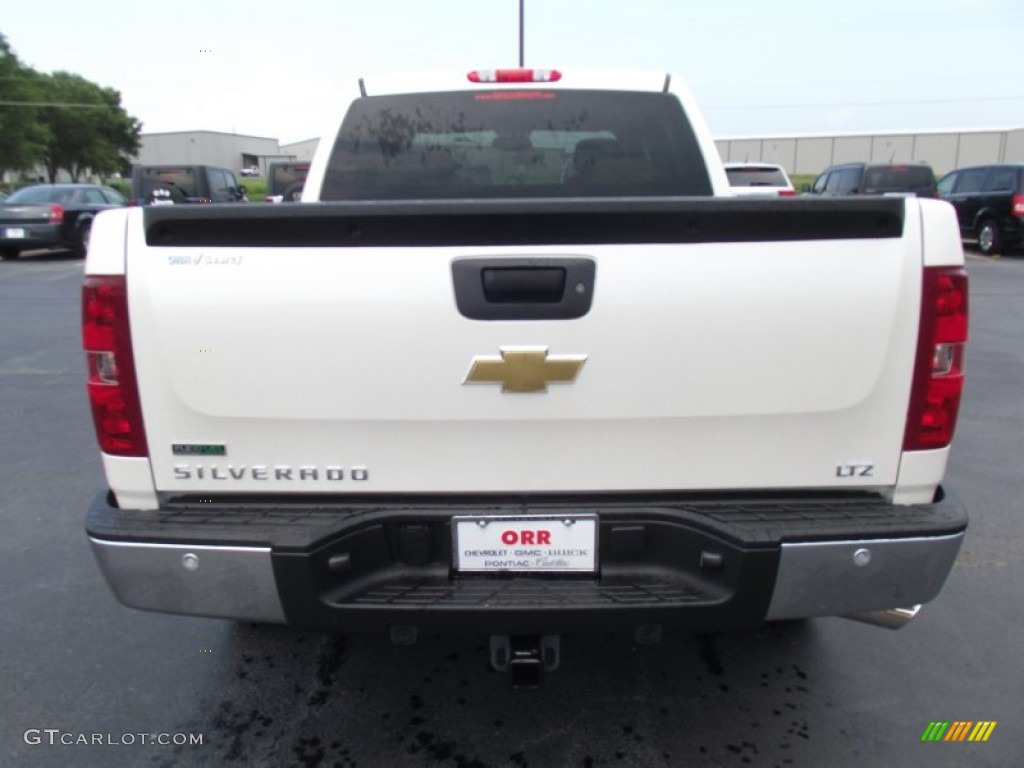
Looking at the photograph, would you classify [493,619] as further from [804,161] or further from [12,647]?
[804,161]

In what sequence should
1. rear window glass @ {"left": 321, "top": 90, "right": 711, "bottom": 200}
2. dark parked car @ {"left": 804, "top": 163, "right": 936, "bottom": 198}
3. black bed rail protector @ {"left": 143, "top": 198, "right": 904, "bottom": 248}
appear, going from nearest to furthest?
black bed rail protector @ {"left": 143, "top": 198, "right": 904, "bottom": 248} < rear window glass @ {"left": 321, "top": 90, "right": 711, "bottom": 200} < dark parked car @ {"left": 804, "top": 163, "right": 936, "bottom": 198}

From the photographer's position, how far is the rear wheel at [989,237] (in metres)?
16.4

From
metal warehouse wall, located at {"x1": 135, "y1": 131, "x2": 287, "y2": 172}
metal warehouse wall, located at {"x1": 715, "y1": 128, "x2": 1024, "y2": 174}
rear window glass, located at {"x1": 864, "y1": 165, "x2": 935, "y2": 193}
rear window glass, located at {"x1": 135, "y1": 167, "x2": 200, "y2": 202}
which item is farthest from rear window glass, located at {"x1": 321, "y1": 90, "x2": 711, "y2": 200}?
metal warehouse wall, located at {"x1": 135, "y1": 131, "x2": 287, "y2": 172}

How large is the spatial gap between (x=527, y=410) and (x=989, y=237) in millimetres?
17581

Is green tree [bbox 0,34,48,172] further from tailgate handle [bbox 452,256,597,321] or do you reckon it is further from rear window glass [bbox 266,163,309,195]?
tailgate handle [bbox 452,256,597,321]

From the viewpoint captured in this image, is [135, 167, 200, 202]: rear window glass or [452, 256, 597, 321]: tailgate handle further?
[135, 167, 200, 202]: rear window glass

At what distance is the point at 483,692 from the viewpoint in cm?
286

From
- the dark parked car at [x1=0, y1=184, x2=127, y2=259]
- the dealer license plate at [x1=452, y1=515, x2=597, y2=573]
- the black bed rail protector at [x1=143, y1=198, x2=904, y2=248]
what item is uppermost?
the black bed rail protector at [x1=143, y1=198, x2=904, y2=248]

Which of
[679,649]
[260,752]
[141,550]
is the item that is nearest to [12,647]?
[260,752]

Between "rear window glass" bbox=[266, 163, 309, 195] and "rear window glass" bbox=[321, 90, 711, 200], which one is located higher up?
"rear window glass" bbox=[321, 90, 711, 200]

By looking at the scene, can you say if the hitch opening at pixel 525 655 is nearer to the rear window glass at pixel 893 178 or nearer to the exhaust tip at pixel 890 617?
the exhaust tip at pixel 890 617

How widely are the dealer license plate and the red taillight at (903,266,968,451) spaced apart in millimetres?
861

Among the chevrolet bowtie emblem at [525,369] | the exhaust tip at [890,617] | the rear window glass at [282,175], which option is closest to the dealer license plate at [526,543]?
the chevrolet bowtie emblem at [525,369]

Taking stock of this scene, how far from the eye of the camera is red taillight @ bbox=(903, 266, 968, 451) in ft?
6.82
